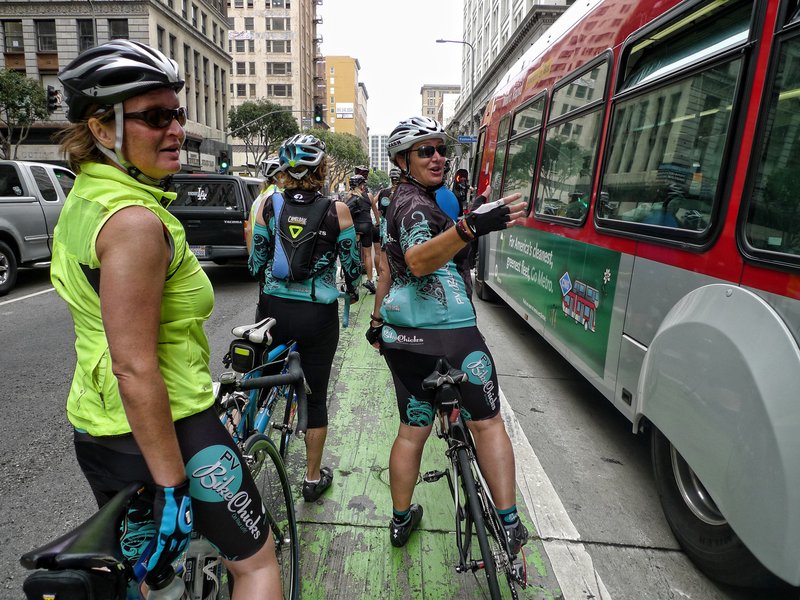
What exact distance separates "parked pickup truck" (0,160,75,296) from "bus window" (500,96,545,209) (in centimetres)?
711

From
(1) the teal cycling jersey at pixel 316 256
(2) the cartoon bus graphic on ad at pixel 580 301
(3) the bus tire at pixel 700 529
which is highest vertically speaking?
(1) the teal cycling jersey at pixel 316 256

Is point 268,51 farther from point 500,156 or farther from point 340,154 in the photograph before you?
point 500,156

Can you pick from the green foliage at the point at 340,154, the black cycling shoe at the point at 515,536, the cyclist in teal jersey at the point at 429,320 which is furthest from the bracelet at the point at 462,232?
the green foliage at the point at 340,154

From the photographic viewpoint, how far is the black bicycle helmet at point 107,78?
1.36 m

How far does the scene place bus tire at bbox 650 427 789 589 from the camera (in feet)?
8.01

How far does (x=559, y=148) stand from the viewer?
5586 mm

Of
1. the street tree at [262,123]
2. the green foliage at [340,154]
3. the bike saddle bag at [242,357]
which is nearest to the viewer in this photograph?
the bike saddle bag at [242,357]

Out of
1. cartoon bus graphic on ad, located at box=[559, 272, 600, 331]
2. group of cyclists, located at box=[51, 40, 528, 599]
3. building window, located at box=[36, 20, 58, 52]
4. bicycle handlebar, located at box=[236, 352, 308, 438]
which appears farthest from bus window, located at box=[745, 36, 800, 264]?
building window, located at box=[36, 20, 58, 52]

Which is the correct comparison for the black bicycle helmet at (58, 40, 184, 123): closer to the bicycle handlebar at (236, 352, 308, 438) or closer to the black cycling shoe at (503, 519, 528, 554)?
the bicycle handlebar at (236, 352, 308, 438)

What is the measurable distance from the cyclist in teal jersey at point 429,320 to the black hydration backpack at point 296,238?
0.60 m

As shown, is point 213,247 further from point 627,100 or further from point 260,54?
point 260,54

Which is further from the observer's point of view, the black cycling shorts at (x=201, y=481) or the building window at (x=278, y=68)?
the building window at (x=278, y=68)

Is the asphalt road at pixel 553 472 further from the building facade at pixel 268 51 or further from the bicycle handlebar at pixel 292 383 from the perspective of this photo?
the building facade at pixel 268 51

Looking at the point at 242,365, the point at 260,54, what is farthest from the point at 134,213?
the point at 260,54
